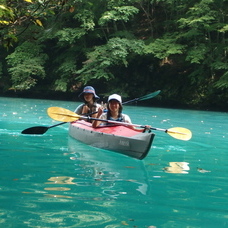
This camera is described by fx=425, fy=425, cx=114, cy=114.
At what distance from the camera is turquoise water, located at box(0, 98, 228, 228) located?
3.14 m

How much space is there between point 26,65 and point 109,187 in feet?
63.6

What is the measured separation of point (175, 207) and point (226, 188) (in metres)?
0.99

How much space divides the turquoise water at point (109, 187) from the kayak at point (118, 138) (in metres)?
0.12

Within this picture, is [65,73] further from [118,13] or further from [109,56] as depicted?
[118,13]

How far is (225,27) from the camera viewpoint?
667 inches

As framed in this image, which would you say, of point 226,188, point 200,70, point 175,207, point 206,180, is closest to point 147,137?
point 206,180

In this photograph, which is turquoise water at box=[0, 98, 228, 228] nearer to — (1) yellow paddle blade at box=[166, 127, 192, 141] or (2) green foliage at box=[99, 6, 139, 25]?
(1) yellow paddle blade at box=[166, 127, 192, 141]

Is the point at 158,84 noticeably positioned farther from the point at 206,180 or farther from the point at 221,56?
the point at 206,180

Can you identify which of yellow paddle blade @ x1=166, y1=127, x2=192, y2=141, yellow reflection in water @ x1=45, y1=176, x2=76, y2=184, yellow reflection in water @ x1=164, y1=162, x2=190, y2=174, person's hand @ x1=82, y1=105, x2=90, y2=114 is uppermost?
person's hand @ x1=82, y1=105, x2=90, y2=114

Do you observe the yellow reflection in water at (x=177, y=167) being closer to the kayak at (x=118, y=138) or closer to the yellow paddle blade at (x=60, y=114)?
the kayak at (x=118, y=138)

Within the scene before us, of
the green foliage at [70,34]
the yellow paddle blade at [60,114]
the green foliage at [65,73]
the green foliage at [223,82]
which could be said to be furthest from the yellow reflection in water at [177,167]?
the green foliage at [65,73]

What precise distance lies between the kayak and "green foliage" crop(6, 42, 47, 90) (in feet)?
50.5

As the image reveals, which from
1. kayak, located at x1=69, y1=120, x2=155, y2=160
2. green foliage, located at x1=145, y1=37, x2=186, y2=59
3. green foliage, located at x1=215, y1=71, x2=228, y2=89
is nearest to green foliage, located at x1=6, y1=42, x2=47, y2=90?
green foliage, located at x1=145, y1=37, x2=186, y2=59

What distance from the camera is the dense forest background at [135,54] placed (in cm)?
1866
